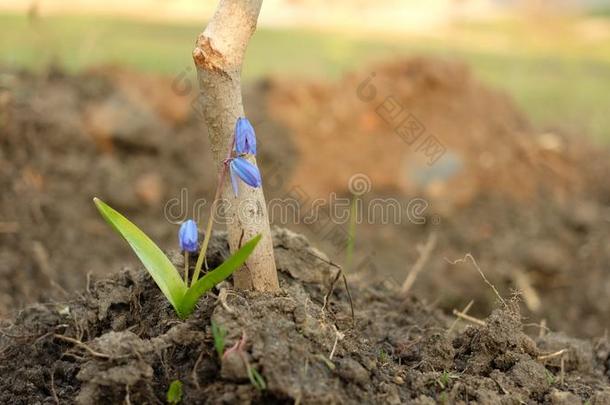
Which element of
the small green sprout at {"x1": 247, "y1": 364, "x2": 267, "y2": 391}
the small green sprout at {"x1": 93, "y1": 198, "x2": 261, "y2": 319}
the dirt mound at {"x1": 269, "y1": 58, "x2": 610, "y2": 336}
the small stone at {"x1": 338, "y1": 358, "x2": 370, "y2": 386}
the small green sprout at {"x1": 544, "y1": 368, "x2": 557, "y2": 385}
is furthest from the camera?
the dirt mound at {"x1": 269, "y1": 58, "x2": 610, "y2": 336}

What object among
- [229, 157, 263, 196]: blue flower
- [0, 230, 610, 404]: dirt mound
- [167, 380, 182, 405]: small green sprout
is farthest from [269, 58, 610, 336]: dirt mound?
[167, 380, 182, 405]: small green sprout

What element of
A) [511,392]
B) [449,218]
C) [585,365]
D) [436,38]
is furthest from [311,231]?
[436,38]

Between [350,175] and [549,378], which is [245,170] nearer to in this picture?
[549,378]

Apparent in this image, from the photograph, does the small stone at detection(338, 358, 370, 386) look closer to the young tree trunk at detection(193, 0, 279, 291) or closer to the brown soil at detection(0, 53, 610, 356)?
the young tree trunk at detection(193, 0, 279, 291)

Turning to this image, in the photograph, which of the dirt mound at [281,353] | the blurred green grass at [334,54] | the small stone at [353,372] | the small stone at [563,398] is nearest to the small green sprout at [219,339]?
the dirt mound at [281,353]

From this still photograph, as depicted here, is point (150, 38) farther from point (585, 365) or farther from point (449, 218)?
point (585, 365)

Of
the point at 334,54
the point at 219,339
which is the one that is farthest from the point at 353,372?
the point at 334,54
